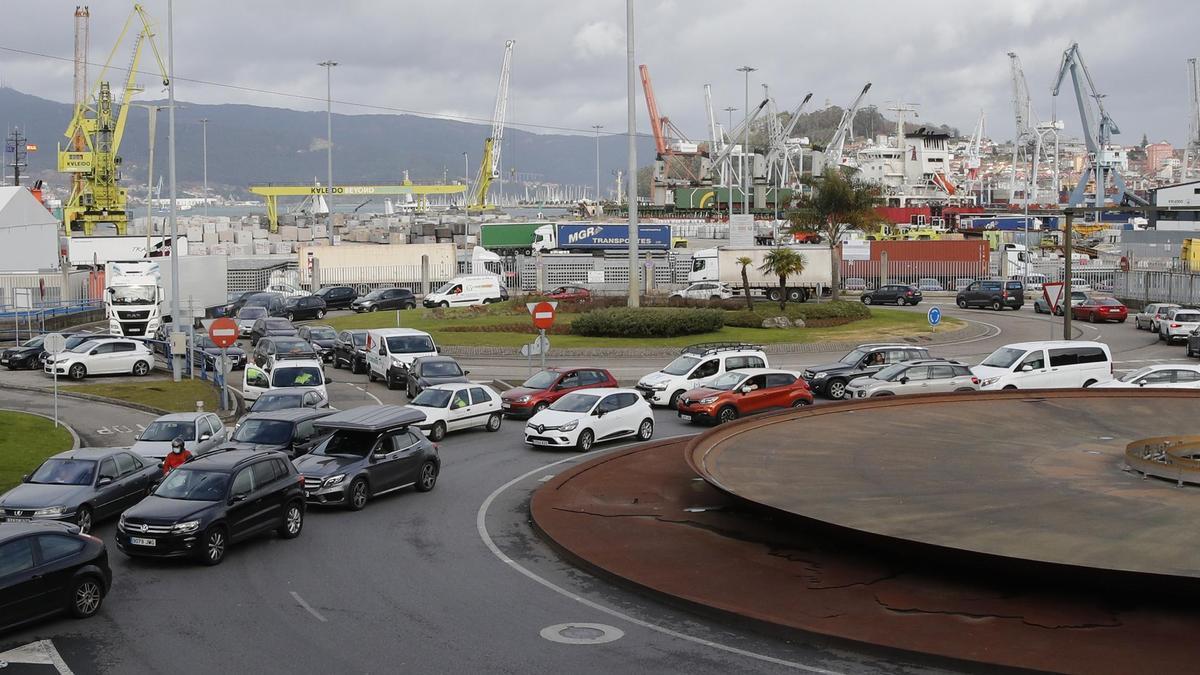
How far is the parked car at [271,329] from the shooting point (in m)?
44.2

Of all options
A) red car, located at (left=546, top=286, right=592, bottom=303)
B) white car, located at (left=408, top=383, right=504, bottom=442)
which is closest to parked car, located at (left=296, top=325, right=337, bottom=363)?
red car, located at (left=546, top=286, right=592, bottom=303)

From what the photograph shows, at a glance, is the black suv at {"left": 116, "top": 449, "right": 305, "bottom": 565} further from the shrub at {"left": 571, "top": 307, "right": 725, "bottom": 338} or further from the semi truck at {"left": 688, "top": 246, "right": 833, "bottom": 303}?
the semi truck at {"left": 688, "top": 246, "right": 833, "bottom": 303}

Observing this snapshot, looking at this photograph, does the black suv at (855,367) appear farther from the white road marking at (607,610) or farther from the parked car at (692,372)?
the white road marking at (607,610)

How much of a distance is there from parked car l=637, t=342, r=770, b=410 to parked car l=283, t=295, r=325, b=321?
1158 inches

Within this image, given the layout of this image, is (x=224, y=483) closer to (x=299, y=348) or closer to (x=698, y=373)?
(x=698, y=373)

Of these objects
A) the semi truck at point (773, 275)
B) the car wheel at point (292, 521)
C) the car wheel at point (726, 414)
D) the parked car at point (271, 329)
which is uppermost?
the semi truck at point (773, 275)

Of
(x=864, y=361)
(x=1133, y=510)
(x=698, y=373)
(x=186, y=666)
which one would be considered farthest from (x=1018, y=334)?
(x=186, y=666)

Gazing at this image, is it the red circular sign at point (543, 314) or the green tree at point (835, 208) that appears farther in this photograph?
the green tree at point (835, 208)

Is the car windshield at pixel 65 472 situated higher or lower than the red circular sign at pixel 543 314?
lower

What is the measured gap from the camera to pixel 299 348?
39531 millimetres

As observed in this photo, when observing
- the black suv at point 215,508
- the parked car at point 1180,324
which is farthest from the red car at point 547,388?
the parked car at point 1180,324

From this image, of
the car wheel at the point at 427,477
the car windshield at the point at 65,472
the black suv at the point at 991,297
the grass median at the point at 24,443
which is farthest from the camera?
the black suv at the point at 991,297

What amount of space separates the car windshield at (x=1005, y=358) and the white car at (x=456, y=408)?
45.8 feet

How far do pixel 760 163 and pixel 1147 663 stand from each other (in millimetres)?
172037
